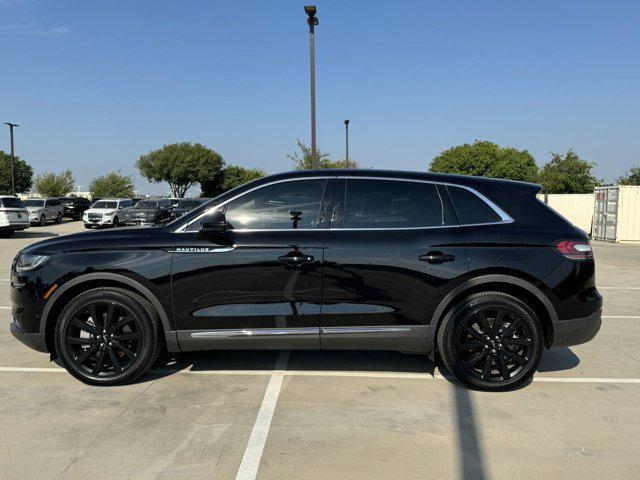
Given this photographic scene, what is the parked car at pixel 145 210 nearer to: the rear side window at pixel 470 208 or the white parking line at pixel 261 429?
the white parking line at pixel 261 429

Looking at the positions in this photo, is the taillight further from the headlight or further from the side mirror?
A: the headlight

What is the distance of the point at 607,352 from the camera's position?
18.3 ft

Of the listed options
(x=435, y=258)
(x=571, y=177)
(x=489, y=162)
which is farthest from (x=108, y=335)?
(x=489, y=162)

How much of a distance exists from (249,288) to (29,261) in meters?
1.90

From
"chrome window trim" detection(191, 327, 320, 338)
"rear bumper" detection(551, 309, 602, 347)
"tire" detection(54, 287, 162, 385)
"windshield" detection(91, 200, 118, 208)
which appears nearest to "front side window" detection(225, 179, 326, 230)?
"chrome window trim" detection(191, 327, 320, 338)

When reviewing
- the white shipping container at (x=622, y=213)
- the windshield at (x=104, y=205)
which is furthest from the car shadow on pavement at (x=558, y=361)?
the windshield at (x=104, y=205)

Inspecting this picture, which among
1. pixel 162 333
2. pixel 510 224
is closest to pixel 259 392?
pixel 162 333

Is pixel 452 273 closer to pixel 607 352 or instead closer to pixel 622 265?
pixel 607 352

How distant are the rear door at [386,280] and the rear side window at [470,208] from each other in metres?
0.15

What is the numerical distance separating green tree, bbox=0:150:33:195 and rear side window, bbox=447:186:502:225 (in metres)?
62.4

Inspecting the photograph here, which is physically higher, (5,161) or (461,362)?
(5,161)

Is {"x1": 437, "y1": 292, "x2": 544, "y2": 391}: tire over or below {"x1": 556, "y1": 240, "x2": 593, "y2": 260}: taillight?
below

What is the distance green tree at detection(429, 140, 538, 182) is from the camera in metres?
75.6

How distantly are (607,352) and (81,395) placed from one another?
5153 millimetres
